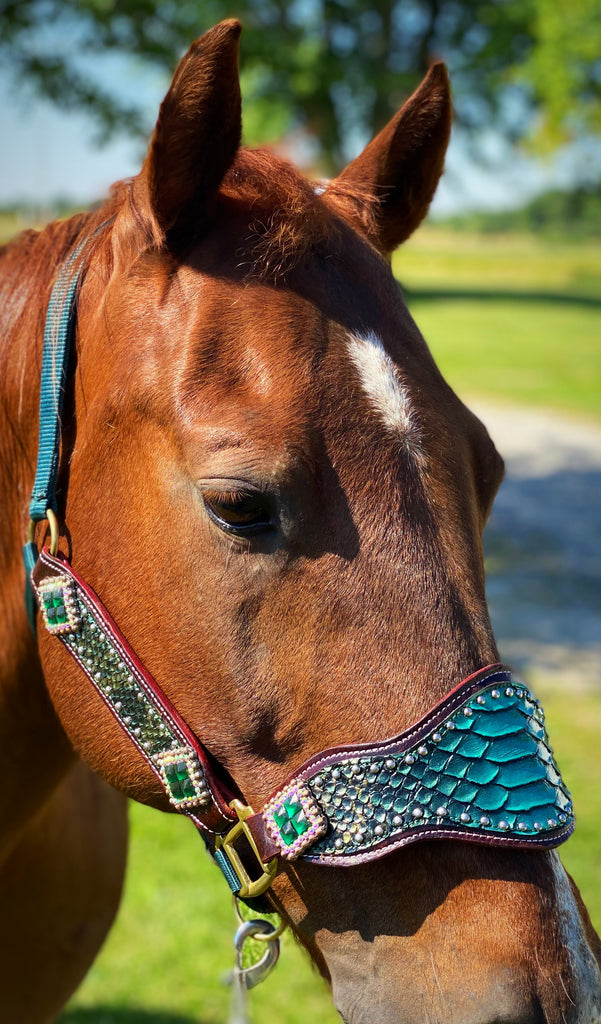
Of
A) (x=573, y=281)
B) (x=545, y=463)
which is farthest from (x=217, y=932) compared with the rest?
(x=573, y=281)

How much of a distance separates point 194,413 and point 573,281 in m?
54.9

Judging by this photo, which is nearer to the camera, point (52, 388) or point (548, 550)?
point (52, 388)

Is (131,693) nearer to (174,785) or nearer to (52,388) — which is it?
(174,785)

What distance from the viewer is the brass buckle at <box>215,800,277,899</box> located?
4.94 feet

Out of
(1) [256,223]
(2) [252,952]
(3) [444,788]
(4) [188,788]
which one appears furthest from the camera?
(2) [252,952]

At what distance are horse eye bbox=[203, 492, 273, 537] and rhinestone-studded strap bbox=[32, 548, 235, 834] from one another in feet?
1.11

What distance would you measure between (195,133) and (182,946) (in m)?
3.76

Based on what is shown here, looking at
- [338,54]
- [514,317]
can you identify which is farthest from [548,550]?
[514,317]

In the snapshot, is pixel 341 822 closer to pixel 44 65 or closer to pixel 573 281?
pixel 44 65

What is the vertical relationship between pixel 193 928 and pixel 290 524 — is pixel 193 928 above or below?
below

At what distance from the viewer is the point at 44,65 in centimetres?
542

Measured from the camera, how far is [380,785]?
1.39 meters

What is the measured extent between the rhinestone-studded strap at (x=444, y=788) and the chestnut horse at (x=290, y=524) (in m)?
0.04

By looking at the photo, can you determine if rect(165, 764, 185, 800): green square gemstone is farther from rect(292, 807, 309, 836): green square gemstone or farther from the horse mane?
the horse mane
